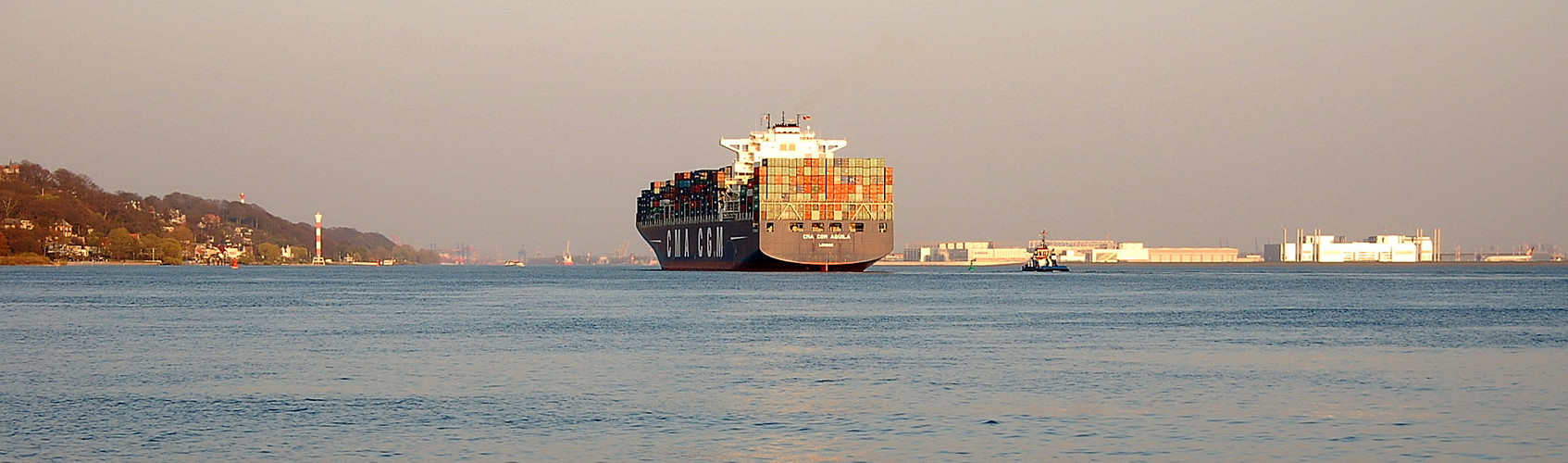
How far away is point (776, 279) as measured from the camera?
300 feet

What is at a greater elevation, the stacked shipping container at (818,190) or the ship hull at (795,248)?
the stacked shipping container at (818,190)

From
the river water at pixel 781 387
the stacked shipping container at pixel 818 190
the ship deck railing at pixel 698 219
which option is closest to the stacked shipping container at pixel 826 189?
the stacked shipping container at pixel 818 190

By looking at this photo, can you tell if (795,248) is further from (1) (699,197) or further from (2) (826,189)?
(1) (699,197)

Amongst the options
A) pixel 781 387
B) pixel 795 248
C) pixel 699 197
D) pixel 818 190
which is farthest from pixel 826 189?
pixel 781 387

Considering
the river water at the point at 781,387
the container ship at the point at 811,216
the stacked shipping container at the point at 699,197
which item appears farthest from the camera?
the stacked shipping container at the point at 699,197

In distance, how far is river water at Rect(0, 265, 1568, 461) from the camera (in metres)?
17.6

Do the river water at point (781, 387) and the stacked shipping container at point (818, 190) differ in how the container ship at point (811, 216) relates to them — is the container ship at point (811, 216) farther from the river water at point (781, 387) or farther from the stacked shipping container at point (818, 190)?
the river water at point (781, 387)

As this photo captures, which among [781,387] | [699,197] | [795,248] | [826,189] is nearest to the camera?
[781,387]

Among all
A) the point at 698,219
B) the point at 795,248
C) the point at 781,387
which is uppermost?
the point at 698,219

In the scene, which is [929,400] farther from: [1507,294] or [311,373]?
[1507,294]

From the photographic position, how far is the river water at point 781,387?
57.7ft

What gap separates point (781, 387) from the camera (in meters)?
24.2

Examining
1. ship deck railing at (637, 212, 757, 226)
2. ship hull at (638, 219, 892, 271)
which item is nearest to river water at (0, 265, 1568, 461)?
ship hull at (638, 219, 892, 271)

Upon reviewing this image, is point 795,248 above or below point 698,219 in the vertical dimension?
below
